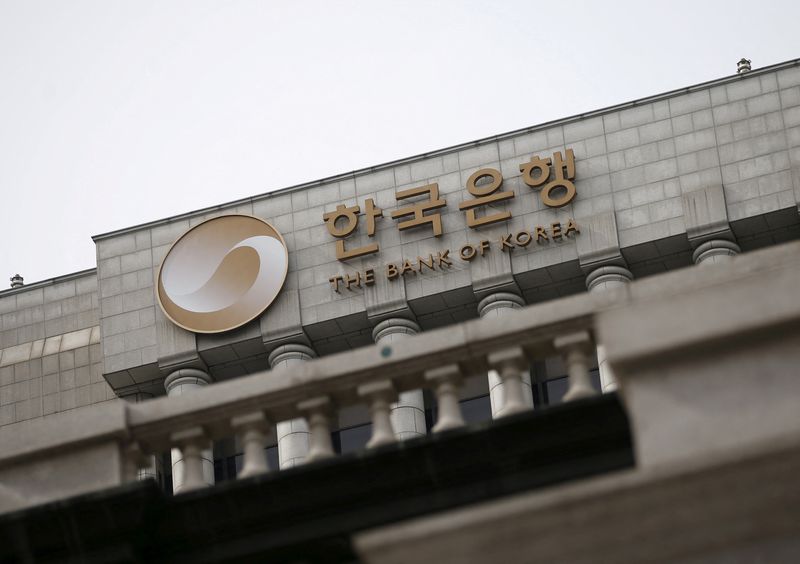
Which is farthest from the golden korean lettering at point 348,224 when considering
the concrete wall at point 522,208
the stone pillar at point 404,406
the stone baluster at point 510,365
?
the stone baluster at point 510,365

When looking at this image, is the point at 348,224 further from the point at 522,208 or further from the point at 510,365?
the point at 510,365

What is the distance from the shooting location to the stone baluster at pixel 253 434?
795 inches

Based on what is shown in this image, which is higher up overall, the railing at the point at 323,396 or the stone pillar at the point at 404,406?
the stone pillar at the point at 404,406

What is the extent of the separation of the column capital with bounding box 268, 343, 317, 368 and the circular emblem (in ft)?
3.81

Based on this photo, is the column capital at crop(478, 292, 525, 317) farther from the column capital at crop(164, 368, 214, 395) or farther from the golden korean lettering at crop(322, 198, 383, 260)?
the column capital at crop(164, 368, 214, 395)

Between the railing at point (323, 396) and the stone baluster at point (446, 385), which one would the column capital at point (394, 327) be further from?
the stone baluster at point (446, 385)

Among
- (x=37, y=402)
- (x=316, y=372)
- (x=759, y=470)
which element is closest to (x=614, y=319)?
(x=759, y=470)

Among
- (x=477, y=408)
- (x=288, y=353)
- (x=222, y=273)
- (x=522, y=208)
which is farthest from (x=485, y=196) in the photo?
(x=222, y=273)

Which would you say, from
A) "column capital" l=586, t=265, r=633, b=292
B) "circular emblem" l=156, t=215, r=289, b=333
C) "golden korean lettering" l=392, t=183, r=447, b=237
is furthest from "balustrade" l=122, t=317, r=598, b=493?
"circular emblem" l=156, t=215, r=289, b=333

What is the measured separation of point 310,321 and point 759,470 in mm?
36251

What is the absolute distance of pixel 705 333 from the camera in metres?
16.2

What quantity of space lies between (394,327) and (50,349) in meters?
10.9

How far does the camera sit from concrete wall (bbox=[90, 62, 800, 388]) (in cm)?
4931

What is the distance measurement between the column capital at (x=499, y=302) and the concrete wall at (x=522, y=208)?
289 millimetres
